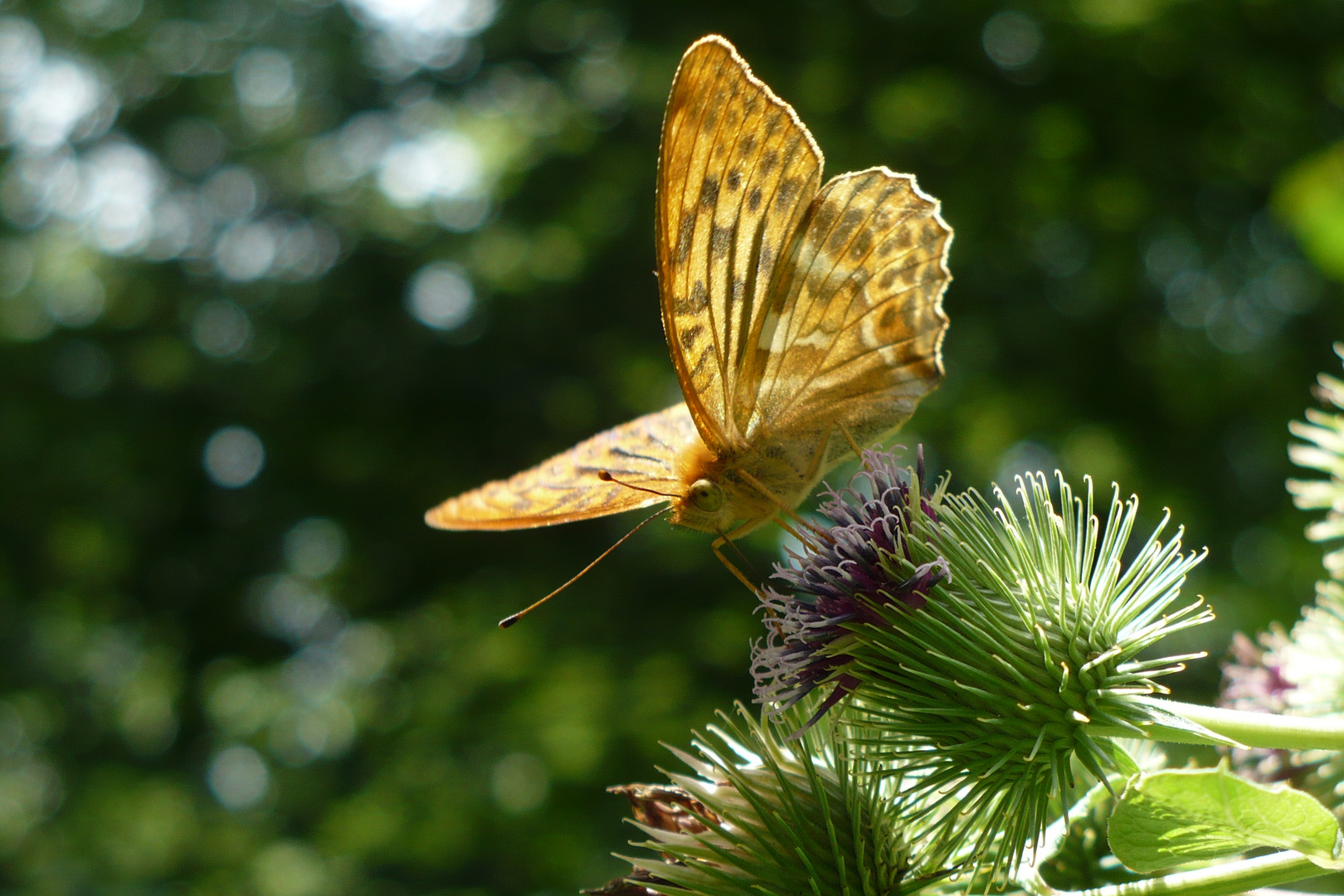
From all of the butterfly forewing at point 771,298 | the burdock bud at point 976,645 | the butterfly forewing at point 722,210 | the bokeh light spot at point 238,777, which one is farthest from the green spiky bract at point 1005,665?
the bokeh light spot at point 238,777

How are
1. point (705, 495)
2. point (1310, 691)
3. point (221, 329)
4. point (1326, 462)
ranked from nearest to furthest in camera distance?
point (1310, 691) < point (1326, 462) < point (705, 495) < point (221, 329)

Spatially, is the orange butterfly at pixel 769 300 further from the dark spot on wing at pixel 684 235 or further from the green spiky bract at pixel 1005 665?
the green spiky bract at pixel 1005 665

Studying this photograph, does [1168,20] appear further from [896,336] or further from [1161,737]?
[1161,737]

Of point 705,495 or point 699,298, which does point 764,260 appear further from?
point 705,495

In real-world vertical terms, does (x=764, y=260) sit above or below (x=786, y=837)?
above

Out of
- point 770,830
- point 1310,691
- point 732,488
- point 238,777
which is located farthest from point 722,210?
point 238,777

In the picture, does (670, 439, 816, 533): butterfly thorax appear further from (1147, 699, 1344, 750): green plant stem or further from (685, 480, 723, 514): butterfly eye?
(1147, 699, 1344, 750): green plant stem
